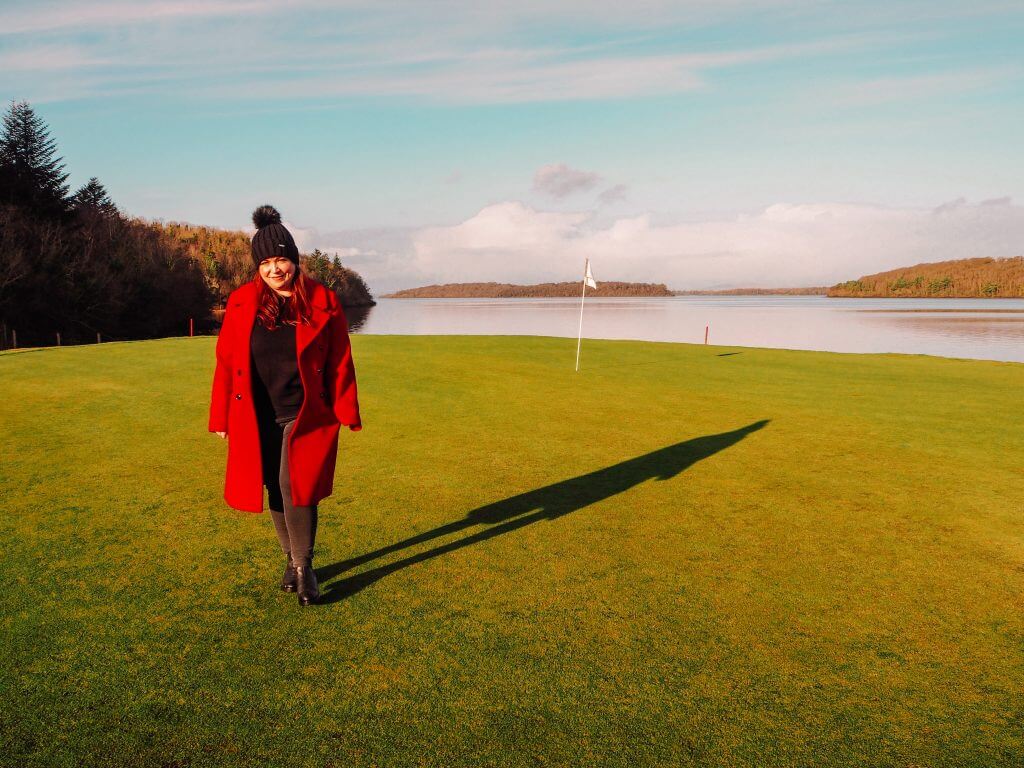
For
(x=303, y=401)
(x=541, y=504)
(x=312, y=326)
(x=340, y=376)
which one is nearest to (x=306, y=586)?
(x=303, y=401)

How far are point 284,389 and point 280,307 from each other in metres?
0.50

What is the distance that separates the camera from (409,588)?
14.2 feet

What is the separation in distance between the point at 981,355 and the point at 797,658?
38860 mm

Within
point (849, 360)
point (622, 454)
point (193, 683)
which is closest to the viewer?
point (193, 683)

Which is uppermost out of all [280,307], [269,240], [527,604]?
[269,240]

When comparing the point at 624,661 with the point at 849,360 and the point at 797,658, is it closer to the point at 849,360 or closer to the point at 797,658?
the point at 797,658

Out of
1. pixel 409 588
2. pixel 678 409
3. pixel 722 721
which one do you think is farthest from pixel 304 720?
pixel 678 409

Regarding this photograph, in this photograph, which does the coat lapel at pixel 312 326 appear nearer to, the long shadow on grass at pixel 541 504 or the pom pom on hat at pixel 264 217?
the pom pom on hat at pixel 264 217

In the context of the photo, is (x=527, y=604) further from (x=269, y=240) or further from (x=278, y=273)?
(x=269, y=240)

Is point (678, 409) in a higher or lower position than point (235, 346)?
lower

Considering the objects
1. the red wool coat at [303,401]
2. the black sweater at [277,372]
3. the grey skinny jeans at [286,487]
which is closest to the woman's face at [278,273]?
the red wool coat at [303,401]

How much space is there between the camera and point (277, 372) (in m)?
3.95

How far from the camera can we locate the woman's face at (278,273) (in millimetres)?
3902

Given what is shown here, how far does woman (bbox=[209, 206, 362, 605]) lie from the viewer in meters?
3.91
